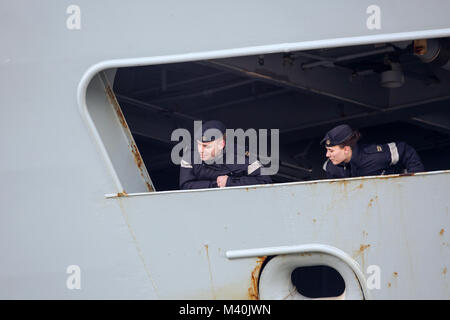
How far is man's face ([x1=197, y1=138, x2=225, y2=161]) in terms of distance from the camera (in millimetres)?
3432

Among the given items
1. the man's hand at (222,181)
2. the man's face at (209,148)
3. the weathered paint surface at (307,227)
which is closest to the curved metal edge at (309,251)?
the weathered paint surface at (307,227)

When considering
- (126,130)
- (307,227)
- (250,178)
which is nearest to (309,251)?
(307,227)

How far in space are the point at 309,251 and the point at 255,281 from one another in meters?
0.31

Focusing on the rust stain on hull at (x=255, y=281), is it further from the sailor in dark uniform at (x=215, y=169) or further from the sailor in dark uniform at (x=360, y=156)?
the sailor in dark uniform at (x=360, y=156)

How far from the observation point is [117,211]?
333 cm

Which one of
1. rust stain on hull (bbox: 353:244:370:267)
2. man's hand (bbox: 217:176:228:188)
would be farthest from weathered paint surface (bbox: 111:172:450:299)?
man's hand (bbox: 217:176:228:188)

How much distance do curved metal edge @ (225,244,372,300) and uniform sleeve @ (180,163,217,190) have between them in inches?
15.2

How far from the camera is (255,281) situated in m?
3.25

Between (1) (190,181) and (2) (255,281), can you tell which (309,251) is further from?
(1) (190,181)

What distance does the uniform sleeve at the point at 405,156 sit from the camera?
3453mm

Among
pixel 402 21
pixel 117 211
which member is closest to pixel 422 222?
pixel 402 21

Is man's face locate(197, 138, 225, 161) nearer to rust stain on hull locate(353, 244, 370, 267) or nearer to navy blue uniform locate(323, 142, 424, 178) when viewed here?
navy blue uniform locate(323, 142, 424, 178)

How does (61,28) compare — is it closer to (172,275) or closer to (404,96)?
(172,275)
